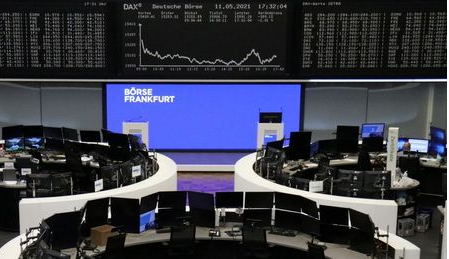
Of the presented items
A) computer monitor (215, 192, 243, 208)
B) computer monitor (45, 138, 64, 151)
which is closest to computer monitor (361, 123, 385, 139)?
computer monitor (215, 192, 243, 208)

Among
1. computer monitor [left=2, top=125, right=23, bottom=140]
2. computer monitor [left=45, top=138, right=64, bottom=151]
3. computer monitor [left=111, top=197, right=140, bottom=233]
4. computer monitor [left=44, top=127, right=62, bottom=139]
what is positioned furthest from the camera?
computer monitor [left=44, top=127, right=62, bottom=139]

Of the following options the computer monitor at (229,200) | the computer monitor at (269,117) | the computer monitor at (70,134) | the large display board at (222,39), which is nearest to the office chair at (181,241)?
the computer monitor at (229,200)

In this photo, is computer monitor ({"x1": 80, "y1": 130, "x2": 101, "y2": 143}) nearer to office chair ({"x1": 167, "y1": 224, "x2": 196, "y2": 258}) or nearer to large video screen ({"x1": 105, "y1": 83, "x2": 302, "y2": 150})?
large video screen ({"x1": 105, "y1": 83, "x2": 302, "y2": 150})

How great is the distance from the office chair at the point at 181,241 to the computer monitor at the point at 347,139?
15.4 ft

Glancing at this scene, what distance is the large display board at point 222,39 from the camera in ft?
37.6

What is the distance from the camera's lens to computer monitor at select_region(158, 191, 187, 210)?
6648 mm

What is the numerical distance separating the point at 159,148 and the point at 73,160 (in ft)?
12.4

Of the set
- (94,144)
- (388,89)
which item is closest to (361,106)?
(388,89)

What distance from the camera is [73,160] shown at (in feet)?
30.3

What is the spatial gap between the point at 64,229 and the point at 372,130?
7139 millimetres

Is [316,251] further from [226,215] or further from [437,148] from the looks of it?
[437,148]

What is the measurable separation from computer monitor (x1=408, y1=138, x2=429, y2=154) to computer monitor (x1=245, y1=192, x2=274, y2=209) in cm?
Answer: 518

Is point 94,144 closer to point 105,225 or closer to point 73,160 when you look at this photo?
point 73,160

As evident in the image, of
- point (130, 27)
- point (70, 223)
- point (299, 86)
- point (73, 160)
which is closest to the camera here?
point (70, 223)
